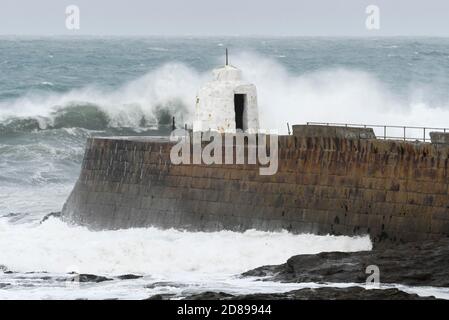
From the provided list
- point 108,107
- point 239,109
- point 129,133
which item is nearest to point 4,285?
point 239,109

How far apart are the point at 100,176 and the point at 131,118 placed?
17.9m

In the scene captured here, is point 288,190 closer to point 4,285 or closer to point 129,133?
point 4,285

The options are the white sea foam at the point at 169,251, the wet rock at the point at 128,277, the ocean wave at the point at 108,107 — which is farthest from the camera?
the ocean wave at the point at 108,107

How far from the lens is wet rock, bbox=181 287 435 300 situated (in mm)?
13836

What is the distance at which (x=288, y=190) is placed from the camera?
17.7 metres

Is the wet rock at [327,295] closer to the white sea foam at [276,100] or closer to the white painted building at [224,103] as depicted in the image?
the white painted building at [224,103]

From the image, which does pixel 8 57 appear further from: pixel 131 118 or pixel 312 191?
pixel 312 191

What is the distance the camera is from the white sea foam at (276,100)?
96.0 feet

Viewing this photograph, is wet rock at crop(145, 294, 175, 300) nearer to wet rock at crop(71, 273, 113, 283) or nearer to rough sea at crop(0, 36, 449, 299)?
rough sea at crop(0, 36, 449, 299)

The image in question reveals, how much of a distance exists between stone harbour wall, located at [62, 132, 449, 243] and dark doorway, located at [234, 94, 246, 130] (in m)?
1.21

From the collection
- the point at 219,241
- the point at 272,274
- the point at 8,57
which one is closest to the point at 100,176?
the point at 219,241

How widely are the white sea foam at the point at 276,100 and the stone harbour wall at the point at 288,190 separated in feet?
27.0

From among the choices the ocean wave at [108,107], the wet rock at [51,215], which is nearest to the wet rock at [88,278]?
the wet rock at [51,215]

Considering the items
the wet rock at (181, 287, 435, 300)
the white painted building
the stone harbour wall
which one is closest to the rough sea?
the stone harbour wall
